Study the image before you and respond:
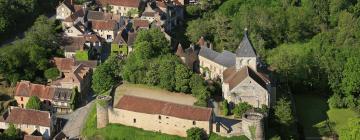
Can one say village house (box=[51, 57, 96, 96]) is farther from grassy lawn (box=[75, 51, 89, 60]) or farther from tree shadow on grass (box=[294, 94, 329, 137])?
tree shadow on grass (box=[294, 94, 329, 137])

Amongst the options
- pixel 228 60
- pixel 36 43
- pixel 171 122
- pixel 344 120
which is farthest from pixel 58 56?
pixel 344 120

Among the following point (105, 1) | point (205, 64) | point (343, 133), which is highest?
point (105, 1)

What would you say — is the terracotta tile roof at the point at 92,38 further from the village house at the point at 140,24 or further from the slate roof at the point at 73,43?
the village house at the point at 140,24

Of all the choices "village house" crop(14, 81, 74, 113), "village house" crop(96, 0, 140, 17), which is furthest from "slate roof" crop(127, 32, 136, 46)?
"village house" crop(14, 81, 74, 113)

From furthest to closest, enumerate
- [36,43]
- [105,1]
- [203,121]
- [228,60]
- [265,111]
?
[105,1], [36,43], [228,60], [265,111], [203,121]

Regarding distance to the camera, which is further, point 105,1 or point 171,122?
point 105,1

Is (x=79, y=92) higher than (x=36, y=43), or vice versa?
(x=36, y=43)

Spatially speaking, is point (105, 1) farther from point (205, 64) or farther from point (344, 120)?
point (344, 120)

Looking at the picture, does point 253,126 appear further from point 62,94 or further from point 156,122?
point 62,94

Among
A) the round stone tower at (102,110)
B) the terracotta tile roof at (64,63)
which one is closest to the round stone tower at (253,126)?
the round stone tower at (102,110)
